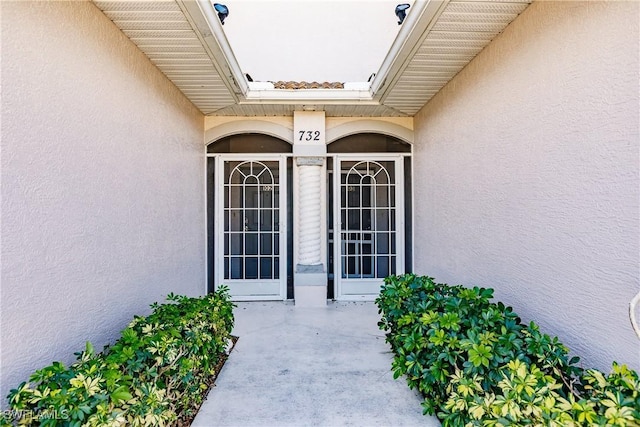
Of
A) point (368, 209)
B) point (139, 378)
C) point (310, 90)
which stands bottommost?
point (139, 378)

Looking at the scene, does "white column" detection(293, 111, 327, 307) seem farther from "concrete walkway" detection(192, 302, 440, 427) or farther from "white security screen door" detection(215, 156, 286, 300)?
"concrete walkway" detection(192, 302, 440, 427)

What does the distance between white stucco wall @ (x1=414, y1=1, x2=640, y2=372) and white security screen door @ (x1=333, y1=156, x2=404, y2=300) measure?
1939 mm

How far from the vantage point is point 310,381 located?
9.36 ft

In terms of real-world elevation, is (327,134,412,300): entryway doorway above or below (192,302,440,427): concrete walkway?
above

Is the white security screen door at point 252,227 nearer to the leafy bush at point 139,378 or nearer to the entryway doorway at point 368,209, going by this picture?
the entryway doorway at point 368,209

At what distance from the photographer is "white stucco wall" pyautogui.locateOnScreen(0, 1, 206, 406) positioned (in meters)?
1.79

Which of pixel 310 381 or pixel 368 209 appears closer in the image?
pixel 310 381

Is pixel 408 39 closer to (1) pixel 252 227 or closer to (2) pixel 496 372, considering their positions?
(2) pixel 496 372

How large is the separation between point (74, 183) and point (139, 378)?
4.33 ft

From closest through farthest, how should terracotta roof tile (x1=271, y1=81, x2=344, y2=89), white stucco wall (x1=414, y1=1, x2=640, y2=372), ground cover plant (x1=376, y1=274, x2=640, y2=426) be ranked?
ground cover plant (x1=376, y1=274, x2=640, y2=426) < white stucco wall (x1=414, y1=1, x2=640, y2=372) < terracotta roof tile (x1=271, y1=81, x2=344, y2=89)

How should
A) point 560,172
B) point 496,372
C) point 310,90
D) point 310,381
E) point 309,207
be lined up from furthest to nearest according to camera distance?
point 309,207 < point 310,90 < point 310,381 < point 560,172 < point 496,372

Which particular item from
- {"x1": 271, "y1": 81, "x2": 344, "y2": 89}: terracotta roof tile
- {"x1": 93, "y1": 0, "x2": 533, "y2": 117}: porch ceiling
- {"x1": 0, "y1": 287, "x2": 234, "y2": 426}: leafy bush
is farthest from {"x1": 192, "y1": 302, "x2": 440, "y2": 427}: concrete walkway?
{"x1": 271, "y1": 81, "x2": 344, "y2": 89}: terracotta roof tile

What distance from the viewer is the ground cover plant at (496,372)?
1409 millimetres

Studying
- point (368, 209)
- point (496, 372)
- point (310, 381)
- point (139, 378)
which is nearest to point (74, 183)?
point (139, 378)
